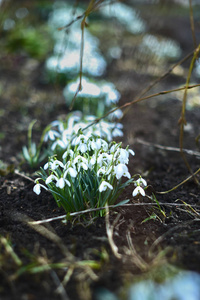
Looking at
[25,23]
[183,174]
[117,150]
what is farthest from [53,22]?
[117,150]

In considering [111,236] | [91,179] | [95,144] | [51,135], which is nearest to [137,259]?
[111,236]

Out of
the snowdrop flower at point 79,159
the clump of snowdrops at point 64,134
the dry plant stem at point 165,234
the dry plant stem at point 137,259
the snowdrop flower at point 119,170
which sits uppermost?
the snowdrop flower at point 79,159

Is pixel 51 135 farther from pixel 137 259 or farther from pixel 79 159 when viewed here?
pixel 137 259

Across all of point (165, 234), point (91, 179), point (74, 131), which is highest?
point (74, 131)

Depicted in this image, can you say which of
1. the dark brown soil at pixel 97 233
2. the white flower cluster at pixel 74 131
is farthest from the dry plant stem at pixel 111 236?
the white flower cluster at pixel 74 131

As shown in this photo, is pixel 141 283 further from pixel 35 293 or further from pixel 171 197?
pixel 171 197

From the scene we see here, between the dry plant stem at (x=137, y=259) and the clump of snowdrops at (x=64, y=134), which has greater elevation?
the clump of snowdrops at (x=64, y=134)

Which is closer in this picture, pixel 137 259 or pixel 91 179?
pixel 137 259

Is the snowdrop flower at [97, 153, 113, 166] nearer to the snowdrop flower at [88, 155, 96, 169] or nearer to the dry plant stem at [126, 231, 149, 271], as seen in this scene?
the snowdrop flower at [88, 155, 96, 169]

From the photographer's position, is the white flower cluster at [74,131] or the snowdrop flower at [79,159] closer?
the snowdrop flower at [79,159]

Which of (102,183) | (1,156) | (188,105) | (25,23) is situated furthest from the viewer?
(25,23)

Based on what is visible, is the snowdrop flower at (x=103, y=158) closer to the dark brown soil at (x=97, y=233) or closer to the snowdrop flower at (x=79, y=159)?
the snowdrop flower at (x=79, y=159)
